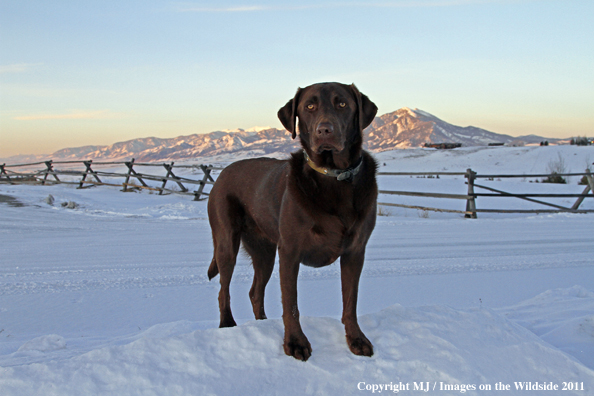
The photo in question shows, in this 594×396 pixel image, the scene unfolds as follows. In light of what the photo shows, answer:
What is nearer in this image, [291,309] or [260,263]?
[291,309]

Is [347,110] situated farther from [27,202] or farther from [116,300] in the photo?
[27,202]

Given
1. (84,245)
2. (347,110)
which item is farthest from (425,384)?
(84,245)

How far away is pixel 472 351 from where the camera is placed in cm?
261

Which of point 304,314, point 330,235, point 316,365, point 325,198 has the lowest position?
point 304,314

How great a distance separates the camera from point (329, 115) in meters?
2.65

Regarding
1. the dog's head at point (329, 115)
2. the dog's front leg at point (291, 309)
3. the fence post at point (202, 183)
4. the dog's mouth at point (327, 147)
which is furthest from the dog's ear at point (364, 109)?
the fence post at point (202, 183)

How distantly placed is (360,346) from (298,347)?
353 mm

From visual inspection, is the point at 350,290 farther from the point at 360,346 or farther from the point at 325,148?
the point at 325,148

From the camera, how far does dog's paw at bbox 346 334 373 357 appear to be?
101 inches

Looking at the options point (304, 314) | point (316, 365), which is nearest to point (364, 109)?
point (316, 365)

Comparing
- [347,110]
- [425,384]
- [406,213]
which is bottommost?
[406,213]

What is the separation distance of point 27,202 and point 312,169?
42.6ft

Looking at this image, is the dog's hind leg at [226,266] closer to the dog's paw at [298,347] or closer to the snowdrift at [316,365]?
the snowdrift at [316,365]

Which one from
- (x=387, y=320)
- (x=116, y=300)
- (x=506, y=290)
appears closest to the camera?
(x=387, y=320)
